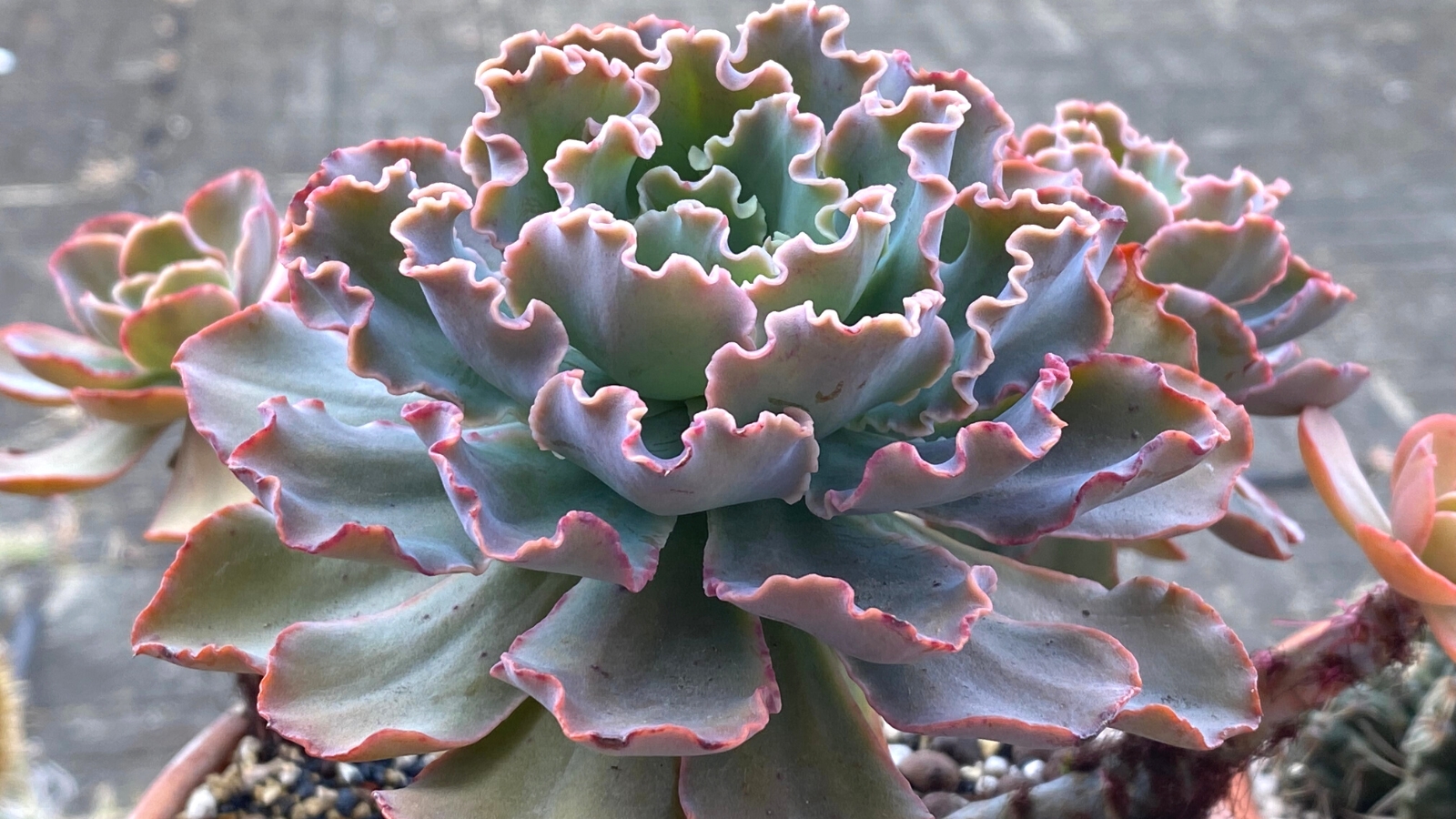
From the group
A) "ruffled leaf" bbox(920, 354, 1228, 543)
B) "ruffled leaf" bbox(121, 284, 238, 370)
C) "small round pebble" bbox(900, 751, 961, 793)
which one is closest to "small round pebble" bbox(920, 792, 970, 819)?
"small round pebble" bbox(900, 751, 961, 793)

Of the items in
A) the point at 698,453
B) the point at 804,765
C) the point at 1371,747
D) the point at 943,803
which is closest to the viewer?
the point at 698,453

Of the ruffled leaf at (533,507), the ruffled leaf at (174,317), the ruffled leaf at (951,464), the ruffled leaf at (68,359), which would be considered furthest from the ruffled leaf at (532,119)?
the ruffled leaf at (68,359)

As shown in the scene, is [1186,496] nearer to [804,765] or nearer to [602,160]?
[804,765]

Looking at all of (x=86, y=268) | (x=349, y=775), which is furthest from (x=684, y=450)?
(x=86, y=268)

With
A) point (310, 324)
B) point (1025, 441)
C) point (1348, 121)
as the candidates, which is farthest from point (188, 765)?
point (1348, 121)

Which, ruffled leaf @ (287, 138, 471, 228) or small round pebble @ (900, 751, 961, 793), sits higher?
→ ruffled leaf @ (287, 138, 471, 228)

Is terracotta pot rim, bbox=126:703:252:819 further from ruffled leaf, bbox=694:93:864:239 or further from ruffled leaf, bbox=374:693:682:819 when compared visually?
ruffled leaf, bbox=694:93:864:239

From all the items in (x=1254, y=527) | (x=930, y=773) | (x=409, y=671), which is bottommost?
(x=930, y=773)

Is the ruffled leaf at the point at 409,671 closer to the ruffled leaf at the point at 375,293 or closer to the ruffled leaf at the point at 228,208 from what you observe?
the ruffled leaf at the point at 375,293
